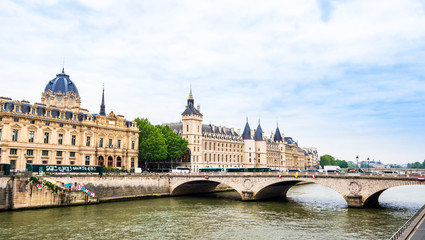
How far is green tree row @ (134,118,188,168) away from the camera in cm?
9875

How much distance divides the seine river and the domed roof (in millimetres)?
43975

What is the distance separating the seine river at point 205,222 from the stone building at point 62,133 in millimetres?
23336

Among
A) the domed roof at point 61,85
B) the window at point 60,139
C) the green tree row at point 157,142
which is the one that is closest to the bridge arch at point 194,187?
the green tree row at point 157,142

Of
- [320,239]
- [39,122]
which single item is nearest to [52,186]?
[39,122]

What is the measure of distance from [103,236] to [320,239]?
856 inches

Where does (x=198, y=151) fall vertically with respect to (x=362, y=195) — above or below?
above

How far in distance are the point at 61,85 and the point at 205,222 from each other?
65.4m

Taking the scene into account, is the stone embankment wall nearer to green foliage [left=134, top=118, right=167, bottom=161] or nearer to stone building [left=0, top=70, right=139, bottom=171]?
stone building [left=0, top=70, right=139, bottom=171]

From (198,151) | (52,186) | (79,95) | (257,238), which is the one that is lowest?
(257,238)

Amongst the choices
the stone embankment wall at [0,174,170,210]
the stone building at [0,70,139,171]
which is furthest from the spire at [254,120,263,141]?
the stone embankment wall at [0,174,170,210]

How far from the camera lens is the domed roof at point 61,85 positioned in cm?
9469

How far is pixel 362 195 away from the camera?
5709cm

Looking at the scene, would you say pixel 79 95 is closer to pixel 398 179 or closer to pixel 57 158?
pixel 57 158

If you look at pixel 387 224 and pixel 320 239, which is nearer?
pixel 320 239
